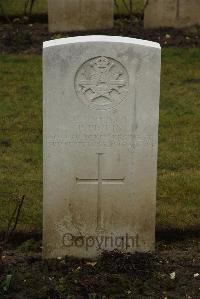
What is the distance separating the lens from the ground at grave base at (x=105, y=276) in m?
4.81

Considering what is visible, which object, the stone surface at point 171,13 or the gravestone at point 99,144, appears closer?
the gravestone at point 99,144

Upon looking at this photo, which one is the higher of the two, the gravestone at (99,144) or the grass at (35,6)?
the grass at (35,6)

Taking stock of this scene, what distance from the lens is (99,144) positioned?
504cm

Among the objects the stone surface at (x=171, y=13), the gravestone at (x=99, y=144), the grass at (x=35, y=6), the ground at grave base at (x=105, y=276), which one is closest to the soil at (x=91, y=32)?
the stone surface at (x=171, y=13)

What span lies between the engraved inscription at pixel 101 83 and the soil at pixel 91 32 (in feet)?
17.3

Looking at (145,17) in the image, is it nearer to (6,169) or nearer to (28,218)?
(6,169)

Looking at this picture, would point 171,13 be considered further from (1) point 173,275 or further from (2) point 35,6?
(1) point 173,275

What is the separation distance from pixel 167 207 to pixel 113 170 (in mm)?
1108

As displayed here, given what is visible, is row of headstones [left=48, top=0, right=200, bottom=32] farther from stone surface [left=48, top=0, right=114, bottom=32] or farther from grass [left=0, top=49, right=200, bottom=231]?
A: grass [left=0, top=49, right=200, bottom=231]

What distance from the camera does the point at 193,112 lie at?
834 cm

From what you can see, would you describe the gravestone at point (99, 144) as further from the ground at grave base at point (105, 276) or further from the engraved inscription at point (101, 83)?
the ground at grave base at point (105, 276)

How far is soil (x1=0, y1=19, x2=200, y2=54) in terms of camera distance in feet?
34.0

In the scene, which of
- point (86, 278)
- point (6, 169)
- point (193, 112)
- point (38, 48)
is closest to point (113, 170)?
point (86, 278)

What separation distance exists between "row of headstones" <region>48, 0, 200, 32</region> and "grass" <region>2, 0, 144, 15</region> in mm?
1189
